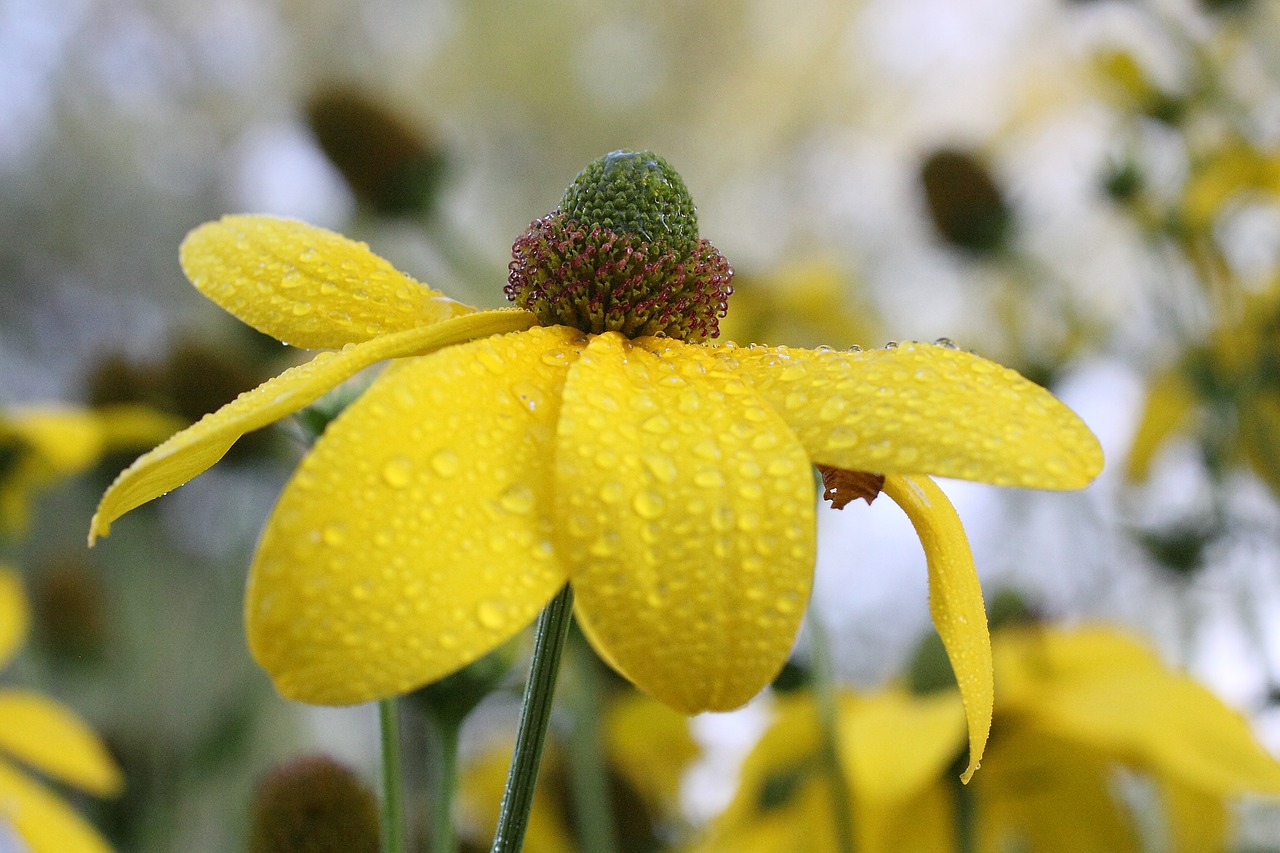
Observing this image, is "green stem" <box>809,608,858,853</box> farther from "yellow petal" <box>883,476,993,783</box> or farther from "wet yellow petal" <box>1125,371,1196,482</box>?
"wet yellow petal" <box>1125,371,1196,482</box>

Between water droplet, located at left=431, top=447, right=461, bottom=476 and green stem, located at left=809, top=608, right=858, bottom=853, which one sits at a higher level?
water droplet, located at left=431, top=447, right=461, bottom=476

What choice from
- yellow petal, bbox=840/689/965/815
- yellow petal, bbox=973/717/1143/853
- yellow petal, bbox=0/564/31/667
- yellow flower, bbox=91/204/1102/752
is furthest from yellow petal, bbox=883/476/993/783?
yellow petal, bbox=0/564/31/667

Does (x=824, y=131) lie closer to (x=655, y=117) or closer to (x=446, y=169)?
(x=655, y=117)

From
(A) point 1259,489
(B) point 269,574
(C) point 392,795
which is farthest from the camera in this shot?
(A) point 1259,489

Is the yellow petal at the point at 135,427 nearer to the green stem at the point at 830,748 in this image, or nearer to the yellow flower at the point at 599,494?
the green stem at the point at 830,748

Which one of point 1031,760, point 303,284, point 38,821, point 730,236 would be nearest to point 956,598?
point 303,284

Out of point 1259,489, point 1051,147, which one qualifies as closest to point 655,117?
point 1051,147

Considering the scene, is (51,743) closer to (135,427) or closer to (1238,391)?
(135,427)
